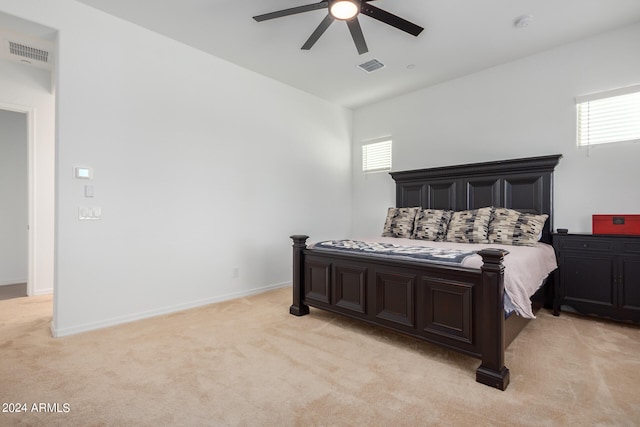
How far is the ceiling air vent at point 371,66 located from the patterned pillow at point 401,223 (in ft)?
6.13

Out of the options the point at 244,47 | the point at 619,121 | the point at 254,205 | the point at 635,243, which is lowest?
the point at 635,243

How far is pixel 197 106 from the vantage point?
361 cm

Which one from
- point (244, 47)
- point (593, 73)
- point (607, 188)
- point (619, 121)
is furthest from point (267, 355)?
point (593, 73)

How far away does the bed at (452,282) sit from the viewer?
1.97m

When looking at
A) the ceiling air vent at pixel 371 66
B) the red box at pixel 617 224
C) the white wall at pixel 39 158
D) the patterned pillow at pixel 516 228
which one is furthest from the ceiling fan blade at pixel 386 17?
the white wall at pixel 39 158

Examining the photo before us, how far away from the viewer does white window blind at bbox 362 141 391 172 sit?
5.12 m

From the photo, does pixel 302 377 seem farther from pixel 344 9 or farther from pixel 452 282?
pixel 344 9

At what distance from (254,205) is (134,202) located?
4.69 feet

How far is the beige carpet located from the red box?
874 millimetres

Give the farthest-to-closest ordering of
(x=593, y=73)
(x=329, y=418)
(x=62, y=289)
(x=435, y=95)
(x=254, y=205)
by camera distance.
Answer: (x=435, y=95) → (x=254, y=205) → (x=593, y=73) → (x=62, y=289) → (x=329, y=418)

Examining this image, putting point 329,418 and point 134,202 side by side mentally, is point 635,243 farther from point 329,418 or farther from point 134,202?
point 134,202

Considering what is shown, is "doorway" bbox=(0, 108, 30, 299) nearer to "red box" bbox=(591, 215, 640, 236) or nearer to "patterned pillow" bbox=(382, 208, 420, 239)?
"patterned pillow" bbox=(382, 208, 420, 239)

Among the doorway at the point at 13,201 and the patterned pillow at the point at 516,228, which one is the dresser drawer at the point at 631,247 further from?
the doorway at the point at 13,201

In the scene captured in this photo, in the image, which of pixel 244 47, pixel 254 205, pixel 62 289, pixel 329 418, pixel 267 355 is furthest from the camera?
pixel 254 205
